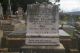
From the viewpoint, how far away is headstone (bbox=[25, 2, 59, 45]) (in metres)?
7.96

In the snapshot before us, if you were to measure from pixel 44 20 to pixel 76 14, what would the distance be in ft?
54.2

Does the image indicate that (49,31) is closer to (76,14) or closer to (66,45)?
(66,45)

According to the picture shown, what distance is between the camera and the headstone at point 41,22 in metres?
7.96

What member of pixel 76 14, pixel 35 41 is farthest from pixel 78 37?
pixel 76 14

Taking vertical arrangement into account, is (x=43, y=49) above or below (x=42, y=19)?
below

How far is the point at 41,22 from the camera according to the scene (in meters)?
8.08

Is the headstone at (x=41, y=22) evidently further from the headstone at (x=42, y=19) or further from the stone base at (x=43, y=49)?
the stone base at (x=43, y=49)

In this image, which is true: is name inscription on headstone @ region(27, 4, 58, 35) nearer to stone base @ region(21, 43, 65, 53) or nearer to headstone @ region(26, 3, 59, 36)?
headstone @ region(26, 3, 59, 36)

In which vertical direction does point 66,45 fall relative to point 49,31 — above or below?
below

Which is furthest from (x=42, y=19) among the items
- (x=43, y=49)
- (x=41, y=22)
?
(x=43, y=49)

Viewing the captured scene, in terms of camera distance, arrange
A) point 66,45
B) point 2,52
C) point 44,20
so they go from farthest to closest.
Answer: point 66,45 < point 44,20 < point 2,52

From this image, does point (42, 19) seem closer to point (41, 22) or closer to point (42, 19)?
point (42, 19)

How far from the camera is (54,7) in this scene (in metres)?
8.01

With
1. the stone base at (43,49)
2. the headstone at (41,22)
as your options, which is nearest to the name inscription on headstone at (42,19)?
the headstone at (41,22)
